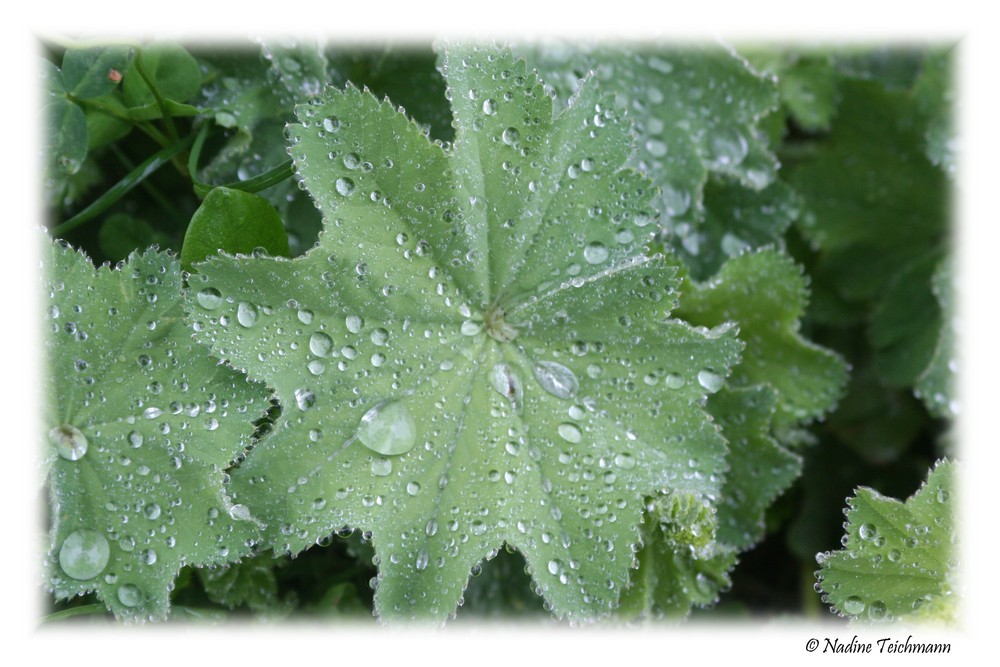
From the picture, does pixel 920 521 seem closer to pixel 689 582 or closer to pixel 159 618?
pixel 689 582

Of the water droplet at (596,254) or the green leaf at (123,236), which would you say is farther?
the green leaf at (123,236)

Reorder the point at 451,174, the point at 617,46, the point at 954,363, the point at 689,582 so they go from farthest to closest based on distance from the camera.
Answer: the point at 954,363 < the point at 617,46 < the point at 689,582 < the point at 451,174

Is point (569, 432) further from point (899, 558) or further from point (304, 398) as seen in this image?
point (899, 558)

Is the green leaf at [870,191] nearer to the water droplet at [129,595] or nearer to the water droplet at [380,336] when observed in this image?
the water droplet at [380,336]

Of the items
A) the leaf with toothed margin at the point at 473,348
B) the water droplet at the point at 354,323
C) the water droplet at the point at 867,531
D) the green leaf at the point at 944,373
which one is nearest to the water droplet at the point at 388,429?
the leaf with toothed margin at the point at 473,348

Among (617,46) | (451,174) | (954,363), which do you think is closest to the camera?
(451,174)

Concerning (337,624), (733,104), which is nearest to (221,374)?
(337,624)

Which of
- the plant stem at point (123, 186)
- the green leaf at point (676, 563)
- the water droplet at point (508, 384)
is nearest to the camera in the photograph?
the water droplet at point (508, 384)
